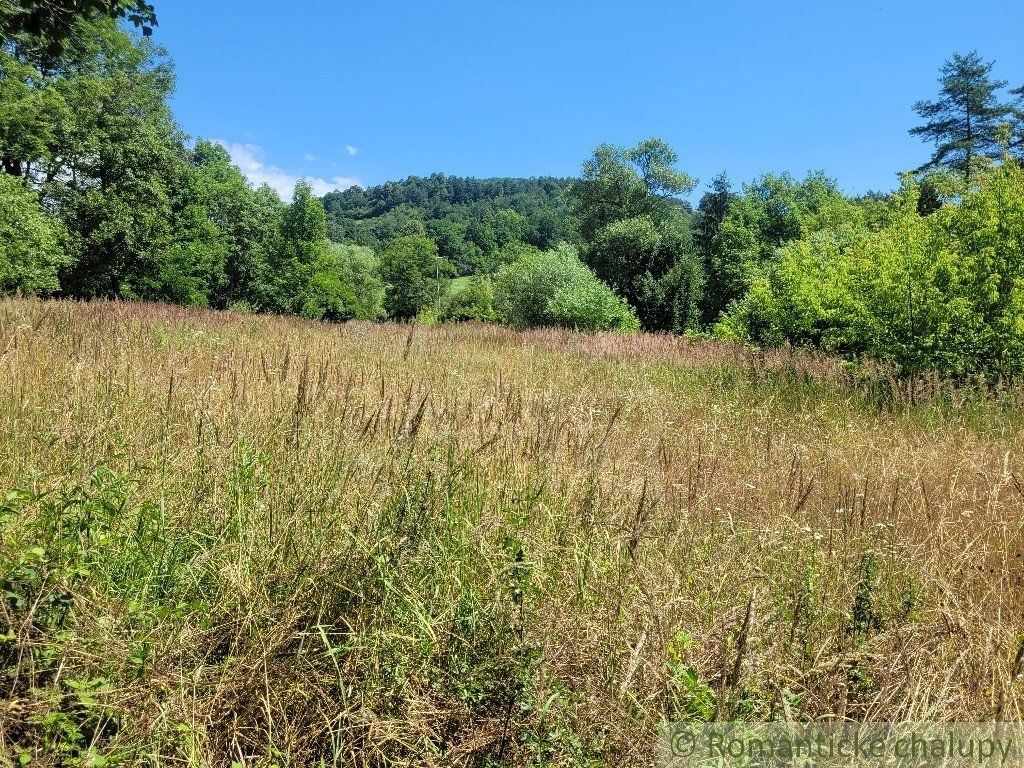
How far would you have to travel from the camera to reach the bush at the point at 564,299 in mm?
22672

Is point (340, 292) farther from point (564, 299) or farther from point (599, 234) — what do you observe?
point (564, 299)

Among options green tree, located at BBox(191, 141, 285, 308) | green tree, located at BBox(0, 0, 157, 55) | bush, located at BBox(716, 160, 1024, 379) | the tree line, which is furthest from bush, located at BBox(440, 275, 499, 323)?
green tree, located at BBox(0, 0, 157, 55)

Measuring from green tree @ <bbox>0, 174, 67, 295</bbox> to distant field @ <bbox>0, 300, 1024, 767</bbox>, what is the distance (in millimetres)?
21220

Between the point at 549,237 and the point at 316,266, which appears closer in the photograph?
the point at 316,266

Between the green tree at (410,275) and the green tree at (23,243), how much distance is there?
4178 cm

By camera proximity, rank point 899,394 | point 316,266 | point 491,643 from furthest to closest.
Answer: point 316,266 → point 899,394 → point 491,643

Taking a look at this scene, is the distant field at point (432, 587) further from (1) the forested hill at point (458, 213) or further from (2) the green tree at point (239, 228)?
(1) the forested hill at point (458, 213)

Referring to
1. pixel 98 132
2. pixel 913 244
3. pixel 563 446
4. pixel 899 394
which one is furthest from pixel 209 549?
pixel 98 132

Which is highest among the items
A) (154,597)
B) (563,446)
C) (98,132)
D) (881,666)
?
(98,132)

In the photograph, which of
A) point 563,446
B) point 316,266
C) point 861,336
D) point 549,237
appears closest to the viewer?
point 563,446

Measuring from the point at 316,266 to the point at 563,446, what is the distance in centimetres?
3839

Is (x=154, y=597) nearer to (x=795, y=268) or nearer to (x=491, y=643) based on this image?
(x=491, y=643)

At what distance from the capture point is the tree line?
8.09 meters

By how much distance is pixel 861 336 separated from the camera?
9.24m
